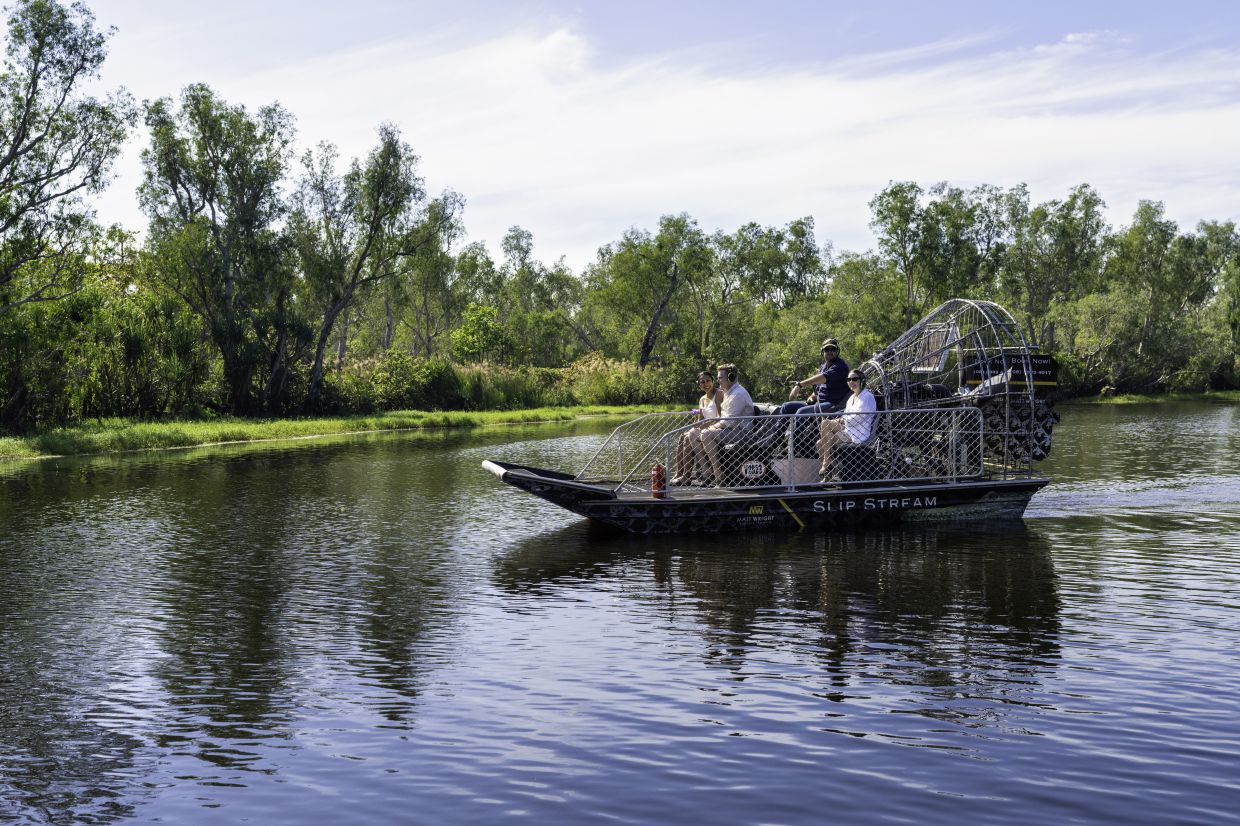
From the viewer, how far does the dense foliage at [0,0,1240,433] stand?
36.4 m

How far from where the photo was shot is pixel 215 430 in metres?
38.7

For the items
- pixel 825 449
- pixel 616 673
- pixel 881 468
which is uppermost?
pixel 825 449

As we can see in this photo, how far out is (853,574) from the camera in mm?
13758

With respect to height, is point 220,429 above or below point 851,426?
below

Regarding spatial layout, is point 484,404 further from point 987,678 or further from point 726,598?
point 987,678

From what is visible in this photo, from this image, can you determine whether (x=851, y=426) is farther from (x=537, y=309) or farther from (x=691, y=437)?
(x=537, y=309)

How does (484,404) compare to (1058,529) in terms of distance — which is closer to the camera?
(1058,529)

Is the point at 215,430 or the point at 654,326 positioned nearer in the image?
the point at 215,430

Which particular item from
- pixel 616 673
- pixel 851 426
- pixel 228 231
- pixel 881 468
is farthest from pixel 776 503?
pixel 228 231

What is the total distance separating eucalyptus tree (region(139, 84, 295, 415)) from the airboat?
32.8 m

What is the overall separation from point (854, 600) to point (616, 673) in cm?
394

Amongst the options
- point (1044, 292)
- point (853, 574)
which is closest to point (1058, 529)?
point (853, 574)

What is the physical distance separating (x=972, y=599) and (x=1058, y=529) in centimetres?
592

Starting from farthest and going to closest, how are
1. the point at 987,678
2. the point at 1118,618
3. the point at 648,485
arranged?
1. the point at 648,485
2. the point at 1118,618
3. the point at 987,678
